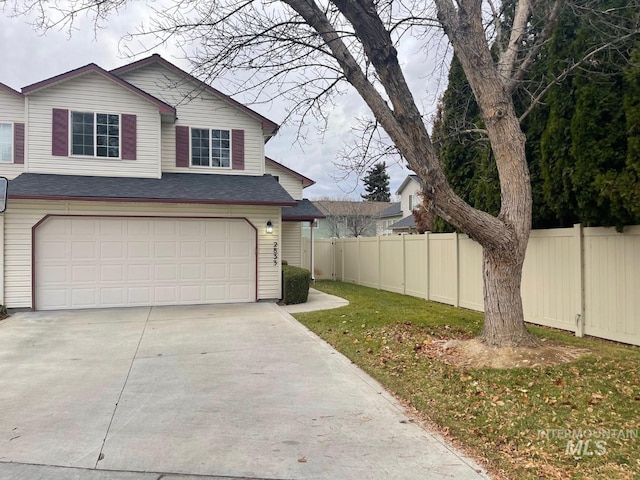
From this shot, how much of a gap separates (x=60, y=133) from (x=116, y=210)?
261 centimetres

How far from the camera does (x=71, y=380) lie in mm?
5570

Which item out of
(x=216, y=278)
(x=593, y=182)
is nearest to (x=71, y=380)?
(x=216, y=278)

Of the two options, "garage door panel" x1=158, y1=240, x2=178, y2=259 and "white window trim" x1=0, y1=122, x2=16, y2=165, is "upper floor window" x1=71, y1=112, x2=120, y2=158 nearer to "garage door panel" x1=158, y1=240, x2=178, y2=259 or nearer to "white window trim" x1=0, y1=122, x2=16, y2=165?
"white window trim" x1=0, y1=122, x2=16, y2=165

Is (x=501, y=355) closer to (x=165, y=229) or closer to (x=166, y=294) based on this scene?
(x=166, y=294)

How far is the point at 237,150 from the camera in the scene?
13422 mm

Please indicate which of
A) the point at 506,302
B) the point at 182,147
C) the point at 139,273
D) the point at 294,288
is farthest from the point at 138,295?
the point at 506,302

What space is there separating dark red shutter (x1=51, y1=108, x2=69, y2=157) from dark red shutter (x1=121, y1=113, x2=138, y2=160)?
53.0 inches

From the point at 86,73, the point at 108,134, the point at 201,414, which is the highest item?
the point at 86,73

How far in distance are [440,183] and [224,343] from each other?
173 inches

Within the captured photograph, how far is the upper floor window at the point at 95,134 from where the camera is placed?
11.6 metres

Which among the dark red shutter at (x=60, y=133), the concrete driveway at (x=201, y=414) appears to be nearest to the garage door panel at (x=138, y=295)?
the concrete driveway at (x=201, y=414)

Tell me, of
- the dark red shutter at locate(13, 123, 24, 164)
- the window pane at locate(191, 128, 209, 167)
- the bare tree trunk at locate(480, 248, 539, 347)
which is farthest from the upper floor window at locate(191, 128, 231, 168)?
the bare tree trunk at locate(480, 248, 539, 347)

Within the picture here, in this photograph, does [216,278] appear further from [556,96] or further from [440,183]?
[556,96]

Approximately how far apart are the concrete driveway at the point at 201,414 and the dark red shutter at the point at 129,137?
18.6 ft
